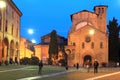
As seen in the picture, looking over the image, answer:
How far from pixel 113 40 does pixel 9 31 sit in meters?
37.2

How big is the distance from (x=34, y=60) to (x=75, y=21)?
24.9m

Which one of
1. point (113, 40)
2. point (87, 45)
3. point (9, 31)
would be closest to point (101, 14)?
point (113, 40)

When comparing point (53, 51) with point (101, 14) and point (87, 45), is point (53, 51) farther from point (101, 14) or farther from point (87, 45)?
point (101, 14)

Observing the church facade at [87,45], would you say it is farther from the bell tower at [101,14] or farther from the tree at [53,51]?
the bell tower at [101,14]

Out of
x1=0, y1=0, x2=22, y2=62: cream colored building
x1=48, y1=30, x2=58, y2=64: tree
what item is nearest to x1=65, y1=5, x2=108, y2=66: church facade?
x1=48, y1=30, x2=58, y2=64: tree

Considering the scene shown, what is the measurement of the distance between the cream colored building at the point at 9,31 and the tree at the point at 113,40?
94.7 feet

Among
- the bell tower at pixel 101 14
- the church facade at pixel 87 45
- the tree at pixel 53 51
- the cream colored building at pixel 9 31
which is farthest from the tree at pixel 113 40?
the cream colored building at pixel 9 31

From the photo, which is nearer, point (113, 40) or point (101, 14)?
point (113, 40)

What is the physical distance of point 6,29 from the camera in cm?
6281

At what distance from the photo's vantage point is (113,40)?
93.4 meters

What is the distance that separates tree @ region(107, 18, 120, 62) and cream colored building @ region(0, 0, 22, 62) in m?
28.9

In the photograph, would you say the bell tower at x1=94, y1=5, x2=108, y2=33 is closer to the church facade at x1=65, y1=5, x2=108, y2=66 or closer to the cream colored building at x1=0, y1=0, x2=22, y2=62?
the church facade at x1=65, y1=5, x2=108, y2=66

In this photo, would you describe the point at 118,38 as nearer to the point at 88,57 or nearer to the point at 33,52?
the point at 88,57

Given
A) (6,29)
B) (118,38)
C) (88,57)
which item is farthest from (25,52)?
(6,29)
